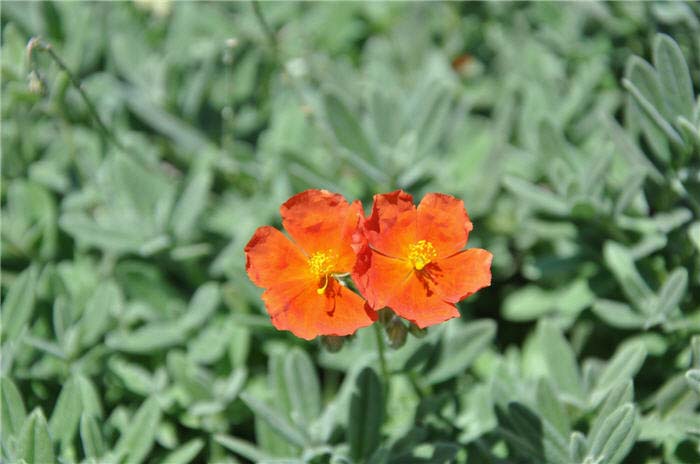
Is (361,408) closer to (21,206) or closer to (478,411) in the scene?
(478,411)

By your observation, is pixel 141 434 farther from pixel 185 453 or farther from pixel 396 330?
pixel 396 330

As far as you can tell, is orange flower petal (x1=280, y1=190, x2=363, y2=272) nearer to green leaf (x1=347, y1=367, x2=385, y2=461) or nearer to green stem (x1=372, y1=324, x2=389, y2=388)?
green stem (x1=372, y1=324, x2=389, y2=388)

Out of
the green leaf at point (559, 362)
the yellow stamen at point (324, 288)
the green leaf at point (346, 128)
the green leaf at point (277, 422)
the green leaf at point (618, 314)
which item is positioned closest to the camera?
the yellow stamen at point (324, 288)

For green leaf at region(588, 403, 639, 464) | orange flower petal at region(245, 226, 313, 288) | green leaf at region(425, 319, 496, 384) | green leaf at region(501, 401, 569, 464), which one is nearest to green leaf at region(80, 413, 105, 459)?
orange flower petal at region(245, 226, 313, 288)

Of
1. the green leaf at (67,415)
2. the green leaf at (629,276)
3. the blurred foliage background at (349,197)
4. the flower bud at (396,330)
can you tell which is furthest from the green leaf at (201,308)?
the green leaf at (629,276)

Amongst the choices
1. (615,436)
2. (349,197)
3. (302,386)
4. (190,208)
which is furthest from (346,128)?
(615,436)

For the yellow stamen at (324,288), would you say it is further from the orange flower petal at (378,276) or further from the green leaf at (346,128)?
the green leaf at (346,128)
